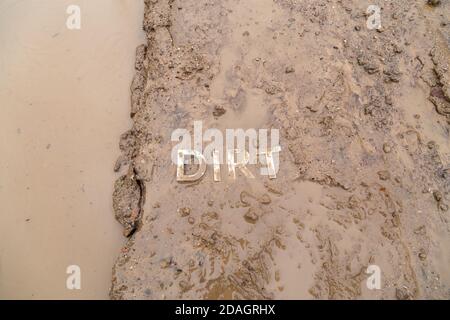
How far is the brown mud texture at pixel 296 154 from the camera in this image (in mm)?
2773

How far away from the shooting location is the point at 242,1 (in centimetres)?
406

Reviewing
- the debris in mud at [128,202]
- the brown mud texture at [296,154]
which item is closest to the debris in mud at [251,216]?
the brown mud texture at [296,154]

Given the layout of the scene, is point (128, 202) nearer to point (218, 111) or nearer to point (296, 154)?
point (218, 111)

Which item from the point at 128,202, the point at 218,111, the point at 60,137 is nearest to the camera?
the point at 128,202

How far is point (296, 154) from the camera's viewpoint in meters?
3.24

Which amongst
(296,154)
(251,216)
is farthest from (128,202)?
(296,154)

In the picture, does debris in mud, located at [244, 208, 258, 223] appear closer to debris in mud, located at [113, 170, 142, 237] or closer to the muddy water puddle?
debris in mud, located at [113, 170, 142, 237]

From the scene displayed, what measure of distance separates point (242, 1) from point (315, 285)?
2.95 m

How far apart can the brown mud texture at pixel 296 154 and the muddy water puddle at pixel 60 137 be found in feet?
0.80

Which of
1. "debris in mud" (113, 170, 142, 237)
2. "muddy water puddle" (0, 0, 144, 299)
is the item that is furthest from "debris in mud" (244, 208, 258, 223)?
"muddy water puddle" (0, 0, 144, 299)

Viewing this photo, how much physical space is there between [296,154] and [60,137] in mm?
2261

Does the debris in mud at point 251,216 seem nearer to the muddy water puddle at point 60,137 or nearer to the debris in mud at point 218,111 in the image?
the debris in mud at point 218,111

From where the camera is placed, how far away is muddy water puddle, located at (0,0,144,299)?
3.13 metres

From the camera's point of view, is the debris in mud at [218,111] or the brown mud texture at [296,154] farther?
the debris in mud at [218,111]
